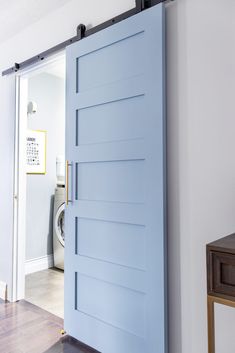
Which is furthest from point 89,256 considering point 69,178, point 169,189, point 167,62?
point 167,62

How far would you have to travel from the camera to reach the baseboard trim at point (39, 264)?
3.56m

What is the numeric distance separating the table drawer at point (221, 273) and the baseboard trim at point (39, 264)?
2.91 m

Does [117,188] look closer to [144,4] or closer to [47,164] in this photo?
[144,4]

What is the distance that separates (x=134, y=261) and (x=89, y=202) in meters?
0.51

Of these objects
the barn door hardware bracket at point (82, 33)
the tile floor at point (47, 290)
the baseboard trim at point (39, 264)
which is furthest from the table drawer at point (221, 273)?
the baseboard trim at point (39, 264)

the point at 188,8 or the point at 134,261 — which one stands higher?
the point at 188,8

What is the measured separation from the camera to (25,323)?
7.59 feet

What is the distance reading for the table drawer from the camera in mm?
1094

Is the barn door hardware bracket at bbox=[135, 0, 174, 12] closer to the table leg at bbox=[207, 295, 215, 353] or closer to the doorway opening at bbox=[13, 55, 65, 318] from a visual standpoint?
the table leg at bbox=[207, 295, 215, 353]

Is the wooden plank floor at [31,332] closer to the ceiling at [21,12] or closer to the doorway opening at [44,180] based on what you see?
the doorway opening at [44,180]

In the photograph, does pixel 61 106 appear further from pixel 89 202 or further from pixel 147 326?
pixel 147 326

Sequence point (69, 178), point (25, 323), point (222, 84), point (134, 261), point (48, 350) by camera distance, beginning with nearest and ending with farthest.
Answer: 1. point (222, 84)
2. point (134, 261)
3. point (48, 350)
4. point (69, 178)
5. point (25, 323)

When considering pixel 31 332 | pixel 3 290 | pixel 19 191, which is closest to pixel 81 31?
pixel 19 191

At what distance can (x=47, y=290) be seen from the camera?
119 inches
